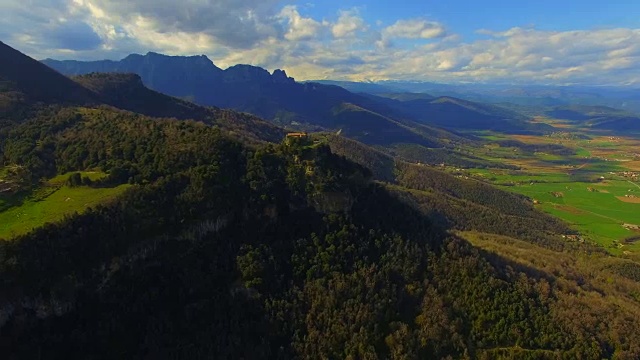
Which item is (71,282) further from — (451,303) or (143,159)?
(451,303)

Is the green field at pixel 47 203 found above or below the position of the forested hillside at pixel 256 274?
above

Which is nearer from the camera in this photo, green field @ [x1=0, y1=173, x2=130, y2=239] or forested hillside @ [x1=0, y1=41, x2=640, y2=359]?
forested hillside @ [x1=0, y1=41, x2=640, y2=359]

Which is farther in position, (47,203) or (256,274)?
(47,203)

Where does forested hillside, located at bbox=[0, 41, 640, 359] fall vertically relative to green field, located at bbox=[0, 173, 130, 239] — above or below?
below

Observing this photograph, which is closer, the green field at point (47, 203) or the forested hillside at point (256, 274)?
the forested hillside at point (256, 274)
